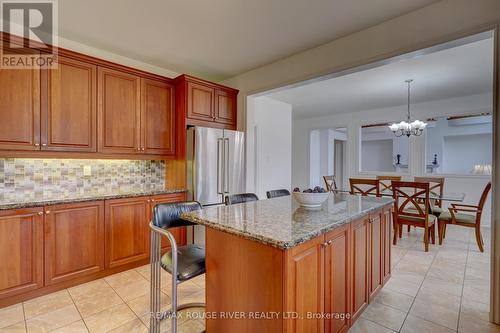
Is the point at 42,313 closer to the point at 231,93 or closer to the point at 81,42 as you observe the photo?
the point at 81,42

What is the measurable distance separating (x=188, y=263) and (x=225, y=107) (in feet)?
8.40

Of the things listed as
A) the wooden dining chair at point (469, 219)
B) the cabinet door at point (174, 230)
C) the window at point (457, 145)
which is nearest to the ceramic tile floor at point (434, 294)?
the wooden dining chair at point (469, 219)

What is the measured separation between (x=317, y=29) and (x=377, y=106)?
396 centimetres

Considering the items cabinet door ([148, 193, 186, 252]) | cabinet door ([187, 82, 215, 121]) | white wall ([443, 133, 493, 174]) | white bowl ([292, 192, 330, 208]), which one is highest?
cabinet door ([187, 82, 215, 121])

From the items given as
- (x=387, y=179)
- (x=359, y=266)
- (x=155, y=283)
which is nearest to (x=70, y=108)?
(x=155, y=283)

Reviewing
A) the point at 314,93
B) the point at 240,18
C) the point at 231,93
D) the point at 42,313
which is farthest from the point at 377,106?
the point at 42,313

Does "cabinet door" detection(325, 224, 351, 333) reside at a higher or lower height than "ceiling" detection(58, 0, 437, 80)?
lower

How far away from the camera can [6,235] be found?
2.08 metres

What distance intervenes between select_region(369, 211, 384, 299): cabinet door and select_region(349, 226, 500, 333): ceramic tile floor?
0.71 ft

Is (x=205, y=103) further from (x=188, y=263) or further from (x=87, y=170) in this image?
(x=188, y=263)

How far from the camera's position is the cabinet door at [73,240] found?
230cm

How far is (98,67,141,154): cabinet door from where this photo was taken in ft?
9.08

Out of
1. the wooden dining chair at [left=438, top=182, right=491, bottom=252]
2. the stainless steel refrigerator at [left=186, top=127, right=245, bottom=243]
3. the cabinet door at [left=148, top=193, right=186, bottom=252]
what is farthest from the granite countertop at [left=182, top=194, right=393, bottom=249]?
the wooden dining chair at [left=438, top=182, right=491, bottom=252]

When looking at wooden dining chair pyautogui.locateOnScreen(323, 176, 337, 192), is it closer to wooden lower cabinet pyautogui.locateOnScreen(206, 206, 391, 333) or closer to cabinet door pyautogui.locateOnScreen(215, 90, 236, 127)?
cabinet door pyautogui.locateOnScreen(215, 90, 236, 127)
